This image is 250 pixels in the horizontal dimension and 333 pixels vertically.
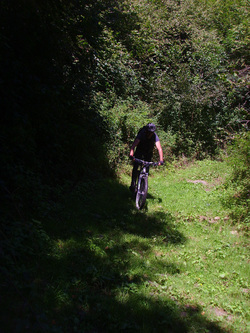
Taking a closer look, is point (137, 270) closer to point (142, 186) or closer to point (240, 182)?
point (142, 186)

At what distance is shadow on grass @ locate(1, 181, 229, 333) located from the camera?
2895 mm

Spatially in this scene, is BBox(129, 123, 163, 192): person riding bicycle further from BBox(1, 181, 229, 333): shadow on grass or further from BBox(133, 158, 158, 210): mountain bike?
BBox(1, 181, 229, 333): shadow on grass

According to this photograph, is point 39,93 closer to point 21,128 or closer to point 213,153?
point 21,128

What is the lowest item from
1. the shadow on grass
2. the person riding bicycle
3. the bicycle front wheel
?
the shadow on grass

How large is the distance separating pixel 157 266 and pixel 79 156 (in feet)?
11.9

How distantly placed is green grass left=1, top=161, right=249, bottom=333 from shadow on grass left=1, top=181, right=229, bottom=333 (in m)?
0.01

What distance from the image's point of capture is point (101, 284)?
3.58m

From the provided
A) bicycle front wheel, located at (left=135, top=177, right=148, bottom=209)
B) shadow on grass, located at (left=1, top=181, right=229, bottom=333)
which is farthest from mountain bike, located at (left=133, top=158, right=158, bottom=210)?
shadow on grass, located at (left=1, top=181, right=229, bottom=333)

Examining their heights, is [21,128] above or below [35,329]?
above

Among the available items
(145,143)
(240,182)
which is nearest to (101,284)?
(145,143)

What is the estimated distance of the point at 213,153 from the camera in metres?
15.0

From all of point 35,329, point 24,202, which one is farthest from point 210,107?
point 35,329

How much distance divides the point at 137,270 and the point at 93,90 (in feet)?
18.6

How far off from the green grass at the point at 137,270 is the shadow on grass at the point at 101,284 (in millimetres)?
12
